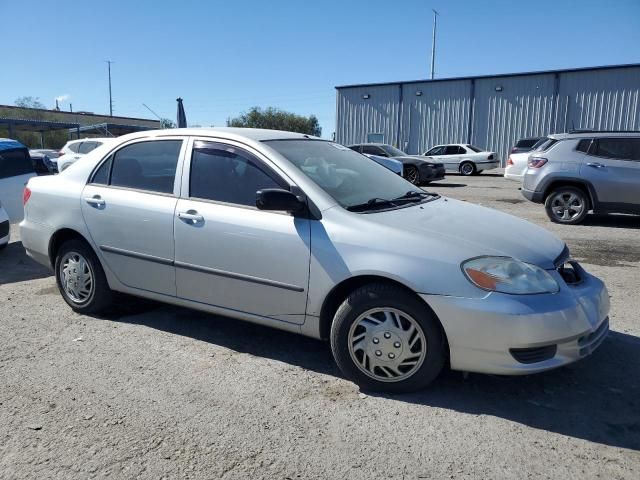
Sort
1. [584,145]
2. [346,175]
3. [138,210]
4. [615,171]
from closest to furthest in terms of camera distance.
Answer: [346,175]
[138,210]
[615,171]
[584,145]

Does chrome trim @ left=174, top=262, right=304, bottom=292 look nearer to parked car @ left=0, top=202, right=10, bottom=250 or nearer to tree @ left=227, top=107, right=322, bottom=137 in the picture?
parked car @ left=0, top=202, right=10, bottom=250

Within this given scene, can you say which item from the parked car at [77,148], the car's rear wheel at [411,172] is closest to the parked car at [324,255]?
the car's rear wheel at [411,172]

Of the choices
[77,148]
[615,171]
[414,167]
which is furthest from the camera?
[77,148]

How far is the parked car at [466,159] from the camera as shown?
23.1 metres

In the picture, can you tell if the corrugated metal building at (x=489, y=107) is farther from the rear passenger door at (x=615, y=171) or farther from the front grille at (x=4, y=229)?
the front grille at (x=4, y=229)

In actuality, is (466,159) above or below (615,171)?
below

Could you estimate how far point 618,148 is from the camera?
9.17 m

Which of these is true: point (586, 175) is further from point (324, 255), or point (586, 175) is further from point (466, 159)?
point (466, 159)

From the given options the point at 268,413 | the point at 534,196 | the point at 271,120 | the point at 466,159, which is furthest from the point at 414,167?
the point at 271,120

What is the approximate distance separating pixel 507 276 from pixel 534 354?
467mm

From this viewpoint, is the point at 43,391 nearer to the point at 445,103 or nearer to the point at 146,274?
the point at 146,274

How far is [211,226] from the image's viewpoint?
149 inches

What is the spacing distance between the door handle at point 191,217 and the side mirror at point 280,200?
25.9 inches

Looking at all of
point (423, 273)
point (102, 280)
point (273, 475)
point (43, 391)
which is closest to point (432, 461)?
point (273, 475)
